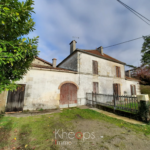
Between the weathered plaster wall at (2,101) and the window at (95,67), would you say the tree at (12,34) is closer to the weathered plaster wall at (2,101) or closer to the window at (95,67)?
the weathered plaster wall at (2,101)

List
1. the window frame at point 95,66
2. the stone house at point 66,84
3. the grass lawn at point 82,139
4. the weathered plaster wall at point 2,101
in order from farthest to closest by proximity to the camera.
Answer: the window frame at point 95,66, the stone house at point 66,84, the weathered plaster wall at point 2,101, the grass lawn at point 82,139

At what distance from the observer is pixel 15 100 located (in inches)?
260

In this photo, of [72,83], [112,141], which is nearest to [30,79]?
[72,83]

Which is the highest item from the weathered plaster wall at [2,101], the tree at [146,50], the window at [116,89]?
the tree at [146,50]

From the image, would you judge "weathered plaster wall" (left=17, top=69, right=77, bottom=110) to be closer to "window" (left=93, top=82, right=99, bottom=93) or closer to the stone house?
the stone house

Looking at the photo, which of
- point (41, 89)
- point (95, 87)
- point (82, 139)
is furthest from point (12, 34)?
point (95, 87)

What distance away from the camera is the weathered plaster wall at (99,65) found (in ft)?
33.4

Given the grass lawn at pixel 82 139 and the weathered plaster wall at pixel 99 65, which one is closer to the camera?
the grass lawn at pixel 82 139

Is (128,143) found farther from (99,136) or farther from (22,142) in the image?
(22,142)

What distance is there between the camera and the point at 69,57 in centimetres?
1186

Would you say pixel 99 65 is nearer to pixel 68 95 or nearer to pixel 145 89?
pixel 68 95

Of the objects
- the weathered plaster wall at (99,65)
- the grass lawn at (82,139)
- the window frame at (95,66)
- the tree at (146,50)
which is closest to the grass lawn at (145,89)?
the tree at (146,50)

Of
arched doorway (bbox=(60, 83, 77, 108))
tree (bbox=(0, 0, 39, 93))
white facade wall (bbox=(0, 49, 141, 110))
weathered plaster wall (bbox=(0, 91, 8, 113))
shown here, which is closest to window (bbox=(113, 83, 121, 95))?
white facade wall (bbox=(0, 49, 141, 110))

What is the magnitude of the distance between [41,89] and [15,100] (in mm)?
2065
